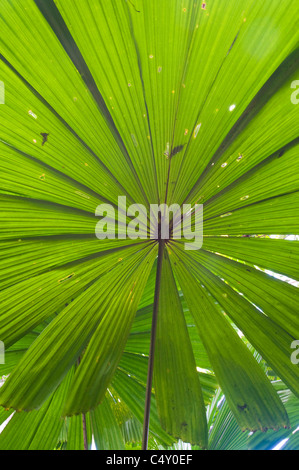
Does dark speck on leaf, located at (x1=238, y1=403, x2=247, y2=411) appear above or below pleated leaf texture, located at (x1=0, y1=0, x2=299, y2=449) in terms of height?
below

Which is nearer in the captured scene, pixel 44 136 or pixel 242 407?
pixel 44 136

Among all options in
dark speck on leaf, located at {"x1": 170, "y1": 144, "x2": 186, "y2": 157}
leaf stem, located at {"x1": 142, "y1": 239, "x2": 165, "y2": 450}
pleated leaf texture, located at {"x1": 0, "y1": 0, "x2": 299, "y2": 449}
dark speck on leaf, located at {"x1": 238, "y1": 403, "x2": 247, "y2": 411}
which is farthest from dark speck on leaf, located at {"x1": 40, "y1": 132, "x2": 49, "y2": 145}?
dark speck on leaf, located at {"x1": 238, "y1": 403, "x2": 247, "y2": 411}

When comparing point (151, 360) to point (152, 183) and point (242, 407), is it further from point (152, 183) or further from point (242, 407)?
point (152, 183)

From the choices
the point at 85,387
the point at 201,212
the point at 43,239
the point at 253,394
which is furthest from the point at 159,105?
the point at 253,394

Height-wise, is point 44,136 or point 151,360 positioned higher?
point 44,136

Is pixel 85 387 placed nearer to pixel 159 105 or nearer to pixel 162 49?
pixel 159 105

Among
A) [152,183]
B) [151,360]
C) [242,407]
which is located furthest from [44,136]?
[242,407]

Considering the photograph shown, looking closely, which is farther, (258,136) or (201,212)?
(201,212)

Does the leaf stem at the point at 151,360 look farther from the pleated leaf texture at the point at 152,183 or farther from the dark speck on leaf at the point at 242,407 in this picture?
the dark speck on leaf at the point at 242,407

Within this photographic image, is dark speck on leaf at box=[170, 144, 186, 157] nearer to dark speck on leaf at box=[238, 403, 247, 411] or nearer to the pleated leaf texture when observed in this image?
the pleated leaf texture
